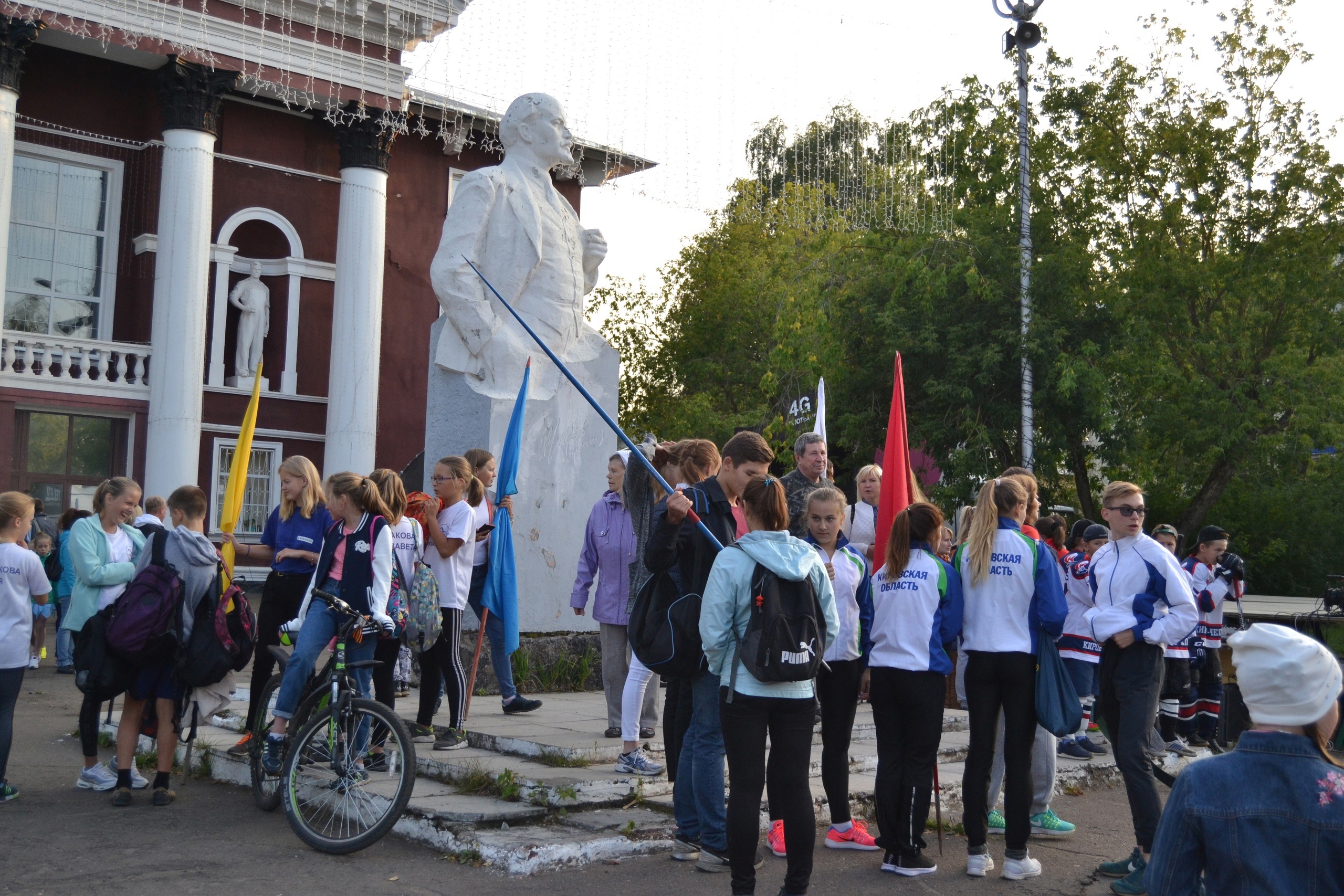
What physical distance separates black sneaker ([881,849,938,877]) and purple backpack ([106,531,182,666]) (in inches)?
148

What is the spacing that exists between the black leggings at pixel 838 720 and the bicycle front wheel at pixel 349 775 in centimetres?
194

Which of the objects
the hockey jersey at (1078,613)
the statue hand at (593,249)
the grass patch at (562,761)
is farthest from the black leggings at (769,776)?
the statue hand at (593,249)

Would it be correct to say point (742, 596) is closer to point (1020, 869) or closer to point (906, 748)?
point (906, 748)

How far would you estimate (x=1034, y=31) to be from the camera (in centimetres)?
1725

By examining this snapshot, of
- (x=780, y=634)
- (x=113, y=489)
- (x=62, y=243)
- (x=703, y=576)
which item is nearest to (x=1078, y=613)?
(x=703, y=576)

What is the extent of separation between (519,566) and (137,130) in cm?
1666

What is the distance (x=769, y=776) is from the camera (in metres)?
4.80

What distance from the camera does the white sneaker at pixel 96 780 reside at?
691 cm

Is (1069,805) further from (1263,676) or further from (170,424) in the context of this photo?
(170,424)

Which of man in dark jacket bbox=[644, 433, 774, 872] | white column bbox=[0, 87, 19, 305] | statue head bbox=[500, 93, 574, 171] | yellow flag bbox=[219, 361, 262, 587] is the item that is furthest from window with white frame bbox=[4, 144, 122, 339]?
man in dark jacket bbox=[644, 433, 774, 872]

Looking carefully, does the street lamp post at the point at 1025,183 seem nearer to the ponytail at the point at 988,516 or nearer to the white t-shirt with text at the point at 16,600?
the ponytail at the point at 988,516

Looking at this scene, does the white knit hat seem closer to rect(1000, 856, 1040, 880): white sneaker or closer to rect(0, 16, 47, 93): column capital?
rect(1000, 856, 1040, 880): white sneaker

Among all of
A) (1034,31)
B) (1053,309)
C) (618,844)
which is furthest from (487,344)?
(1053,309)

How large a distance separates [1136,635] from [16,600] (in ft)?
18.2
